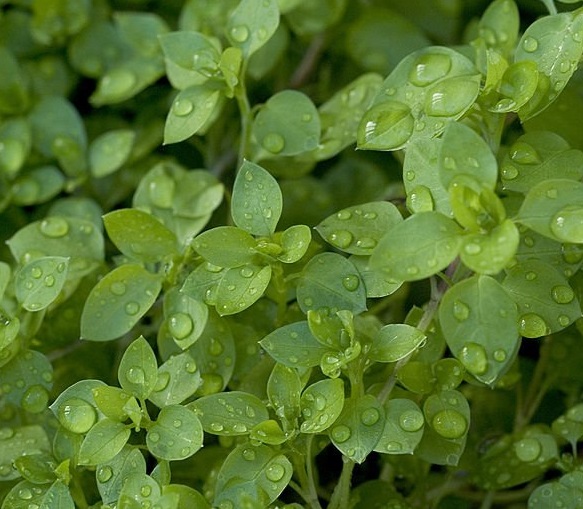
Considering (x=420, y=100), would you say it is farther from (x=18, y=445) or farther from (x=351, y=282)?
(x=18, y=445)

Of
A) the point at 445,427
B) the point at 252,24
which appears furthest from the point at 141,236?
the point at 445,427

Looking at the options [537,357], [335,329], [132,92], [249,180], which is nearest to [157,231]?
[249,180]

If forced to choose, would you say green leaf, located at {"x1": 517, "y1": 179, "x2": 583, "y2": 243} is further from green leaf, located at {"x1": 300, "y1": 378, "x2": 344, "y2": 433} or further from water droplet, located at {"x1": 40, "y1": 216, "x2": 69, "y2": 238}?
water droplet, located at {"x1": 40, "y1": 216, "x2": 69, "y2": 238}

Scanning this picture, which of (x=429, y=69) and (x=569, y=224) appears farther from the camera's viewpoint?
(x=429, y=69)

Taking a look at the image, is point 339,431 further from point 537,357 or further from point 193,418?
point 537,357

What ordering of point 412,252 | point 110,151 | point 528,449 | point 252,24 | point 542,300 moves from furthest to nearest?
1. point 110,151
2. point 252,24
3. point 528,449
4. point 542,300
5. point 412,252

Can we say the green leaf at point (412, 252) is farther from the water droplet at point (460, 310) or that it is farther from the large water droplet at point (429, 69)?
the large water droplet at point (429, 69)

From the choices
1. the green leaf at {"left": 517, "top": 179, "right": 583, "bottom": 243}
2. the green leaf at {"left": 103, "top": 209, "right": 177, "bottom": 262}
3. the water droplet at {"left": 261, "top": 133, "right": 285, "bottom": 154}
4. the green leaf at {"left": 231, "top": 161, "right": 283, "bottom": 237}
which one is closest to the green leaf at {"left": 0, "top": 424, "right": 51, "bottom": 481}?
the green leaf at {"left": 103, "top": 209, "right": 177, "bottom": 262}
